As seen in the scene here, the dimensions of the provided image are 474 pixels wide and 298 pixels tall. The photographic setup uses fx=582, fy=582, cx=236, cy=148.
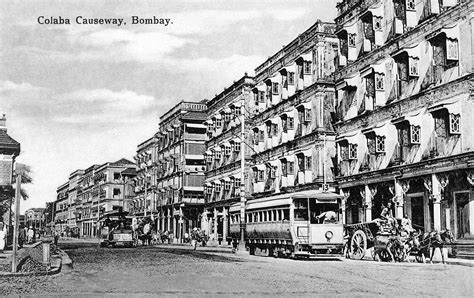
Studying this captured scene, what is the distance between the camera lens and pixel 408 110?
28.9 m

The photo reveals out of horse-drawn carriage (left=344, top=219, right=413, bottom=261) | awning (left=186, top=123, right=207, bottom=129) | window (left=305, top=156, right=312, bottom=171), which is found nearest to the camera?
horse-drawn carriage (left=344, top=219, right=413, bottom=261)

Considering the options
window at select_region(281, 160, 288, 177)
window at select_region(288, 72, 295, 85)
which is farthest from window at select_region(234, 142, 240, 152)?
window at select_region(288, 72, 295, 85)

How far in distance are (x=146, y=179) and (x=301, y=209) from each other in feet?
175

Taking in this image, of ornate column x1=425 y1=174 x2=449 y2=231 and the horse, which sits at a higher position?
ornate column x1=425 y1=174 x2=449 y2=231

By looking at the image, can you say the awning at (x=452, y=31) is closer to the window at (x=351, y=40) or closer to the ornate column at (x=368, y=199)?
the window at (x=351, y=40)

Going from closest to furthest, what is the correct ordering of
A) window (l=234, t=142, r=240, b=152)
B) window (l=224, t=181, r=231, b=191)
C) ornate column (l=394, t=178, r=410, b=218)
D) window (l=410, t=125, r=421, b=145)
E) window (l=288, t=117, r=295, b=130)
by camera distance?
window (l=410, t=125, r=421, b=145), ornate column (l=394, t=178, r=410, b=218), window (l=288, t=117, r=295, b=130), window (l=234, t=142, r=240, b=152), window (l=224, t=181, r=231, b=191)

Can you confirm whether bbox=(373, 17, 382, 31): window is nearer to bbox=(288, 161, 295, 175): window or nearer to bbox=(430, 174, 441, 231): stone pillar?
A: bbox=(430, 174, 441, 231): stone pillar

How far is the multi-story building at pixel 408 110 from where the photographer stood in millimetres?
25438

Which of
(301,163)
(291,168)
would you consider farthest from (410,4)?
(291,168)

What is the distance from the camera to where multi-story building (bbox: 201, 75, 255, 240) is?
52125mm

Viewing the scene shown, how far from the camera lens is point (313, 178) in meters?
38.0

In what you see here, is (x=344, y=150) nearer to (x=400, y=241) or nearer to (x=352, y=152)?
→ (x=352, y=152)

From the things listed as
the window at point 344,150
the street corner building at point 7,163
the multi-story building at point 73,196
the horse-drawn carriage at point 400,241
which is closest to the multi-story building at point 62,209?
the multi-story building at point 73,196

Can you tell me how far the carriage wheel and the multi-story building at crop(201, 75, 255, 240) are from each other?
23.9 meters
